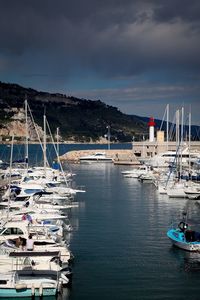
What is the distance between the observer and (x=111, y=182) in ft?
233

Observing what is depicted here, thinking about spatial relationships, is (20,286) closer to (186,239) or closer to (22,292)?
(22,292)

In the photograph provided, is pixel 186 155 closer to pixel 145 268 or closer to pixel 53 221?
pixel 53 221

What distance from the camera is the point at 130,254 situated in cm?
2847

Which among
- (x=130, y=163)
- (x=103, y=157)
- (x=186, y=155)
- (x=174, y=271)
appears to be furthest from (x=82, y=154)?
(x=174, y=271)

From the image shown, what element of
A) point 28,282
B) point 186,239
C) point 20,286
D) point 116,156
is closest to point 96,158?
point 116,156

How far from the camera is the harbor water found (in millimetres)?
22703

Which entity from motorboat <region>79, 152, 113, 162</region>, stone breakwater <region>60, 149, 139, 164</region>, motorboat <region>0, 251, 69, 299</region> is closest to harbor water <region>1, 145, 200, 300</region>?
motorboat <region>0, 251, 69, 299</region>

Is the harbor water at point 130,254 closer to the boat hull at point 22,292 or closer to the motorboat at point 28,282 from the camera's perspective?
the motorboat at point 28,282

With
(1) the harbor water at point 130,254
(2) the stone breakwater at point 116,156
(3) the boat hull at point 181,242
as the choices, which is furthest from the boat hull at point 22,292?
(2) the stone breakwater at point 116,156

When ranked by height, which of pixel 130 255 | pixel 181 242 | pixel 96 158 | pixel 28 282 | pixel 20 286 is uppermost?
pixel 96 158

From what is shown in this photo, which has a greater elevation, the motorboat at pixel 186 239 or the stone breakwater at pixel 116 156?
the stone breakwater at pixel 116 156

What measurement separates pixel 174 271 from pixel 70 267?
4807 mm

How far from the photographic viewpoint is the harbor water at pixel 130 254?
22703 mm

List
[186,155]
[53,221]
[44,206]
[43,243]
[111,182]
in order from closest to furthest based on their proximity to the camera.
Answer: [43,243] < [53,221] < [44,206] < [111,182] < [186,155]
